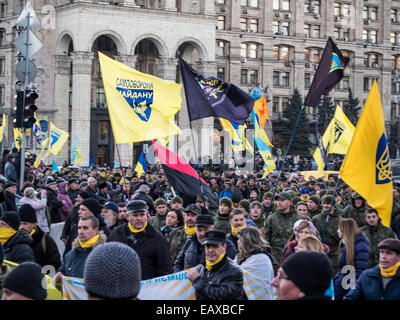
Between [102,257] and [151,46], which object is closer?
[102,257]

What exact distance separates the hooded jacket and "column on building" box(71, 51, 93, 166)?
3574cm

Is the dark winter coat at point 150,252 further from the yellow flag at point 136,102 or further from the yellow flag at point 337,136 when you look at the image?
the yellow flag at point 337,136

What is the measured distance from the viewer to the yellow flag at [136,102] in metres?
12.8

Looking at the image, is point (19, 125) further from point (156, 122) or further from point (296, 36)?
point (296, 36)

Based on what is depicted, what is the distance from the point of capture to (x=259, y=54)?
65.5 metres

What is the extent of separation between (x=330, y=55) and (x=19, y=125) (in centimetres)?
644

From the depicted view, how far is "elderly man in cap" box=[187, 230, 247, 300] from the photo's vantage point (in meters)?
5.91

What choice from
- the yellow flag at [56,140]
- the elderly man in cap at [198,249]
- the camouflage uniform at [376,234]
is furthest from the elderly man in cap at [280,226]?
Result: the yellow flag at [56,140]

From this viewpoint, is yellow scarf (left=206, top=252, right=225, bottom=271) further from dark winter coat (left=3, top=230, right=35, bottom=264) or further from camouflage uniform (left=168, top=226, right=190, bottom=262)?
camouflage uniform (left=168, top=226, right=190, bottom=262)

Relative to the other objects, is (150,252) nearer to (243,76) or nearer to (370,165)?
(370,165)

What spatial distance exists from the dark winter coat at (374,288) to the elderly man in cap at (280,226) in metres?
3.85

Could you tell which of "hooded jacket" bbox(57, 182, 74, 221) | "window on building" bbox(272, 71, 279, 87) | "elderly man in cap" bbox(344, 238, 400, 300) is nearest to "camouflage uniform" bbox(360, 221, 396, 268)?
"elderly man in cap" bbox(344, 238, 400, 300)

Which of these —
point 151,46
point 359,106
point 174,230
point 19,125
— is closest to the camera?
point 174,230
